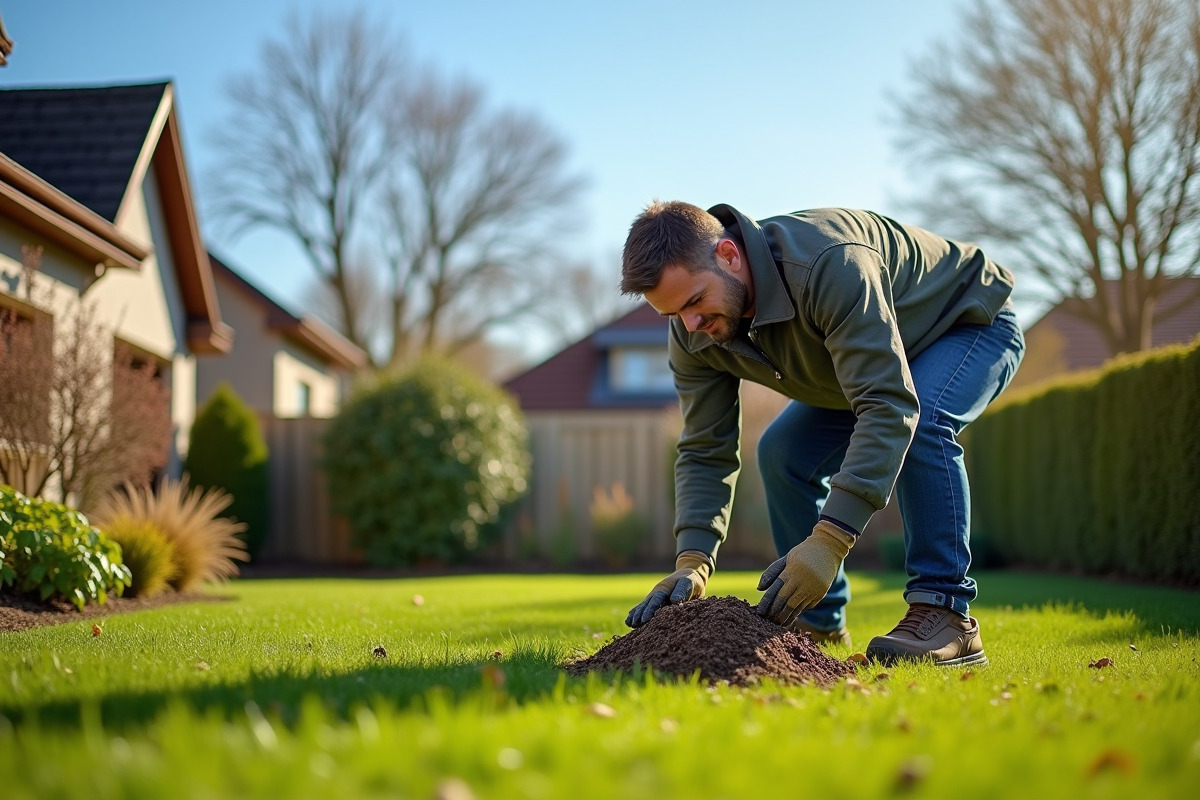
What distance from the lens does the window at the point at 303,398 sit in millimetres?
18062

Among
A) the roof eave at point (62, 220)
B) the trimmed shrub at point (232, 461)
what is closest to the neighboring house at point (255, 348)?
the trimmed shrub at point (232, 461)

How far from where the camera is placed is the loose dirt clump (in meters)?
2.77

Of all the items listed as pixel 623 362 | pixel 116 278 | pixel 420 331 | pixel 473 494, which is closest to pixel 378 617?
pixel 116 278

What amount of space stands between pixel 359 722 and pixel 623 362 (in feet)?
69.5

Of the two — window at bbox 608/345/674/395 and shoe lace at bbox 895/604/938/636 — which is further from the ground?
window at bbox 608/345/674/395

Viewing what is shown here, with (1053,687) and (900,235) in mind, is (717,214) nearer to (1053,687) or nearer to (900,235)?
(900,235)

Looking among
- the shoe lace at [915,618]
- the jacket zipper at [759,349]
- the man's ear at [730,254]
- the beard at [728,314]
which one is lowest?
the shoe lace at [915,618]

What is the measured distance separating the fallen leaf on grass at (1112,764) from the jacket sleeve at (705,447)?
2.10m

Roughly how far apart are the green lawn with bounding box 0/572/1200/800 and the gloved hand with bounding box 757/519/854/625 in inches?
13.0

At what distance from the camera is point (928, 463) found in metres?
3.41

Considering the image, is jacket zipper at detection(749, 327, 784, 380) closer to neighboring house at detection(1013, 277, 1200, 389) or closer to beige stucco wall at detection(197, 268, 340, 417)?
beige stucco wall at detection(197, 268, 340, 417)

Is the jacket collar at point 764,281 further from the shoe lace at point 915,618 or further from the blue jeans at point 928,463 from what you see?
the shoe lace at point 915,618

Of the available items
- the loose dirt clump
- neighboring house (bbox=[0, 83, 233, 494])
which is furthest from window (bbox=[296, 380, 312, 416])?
the loose dirt clump

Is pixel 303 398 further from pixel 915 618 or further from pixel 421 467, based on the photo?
pixel 915 618
